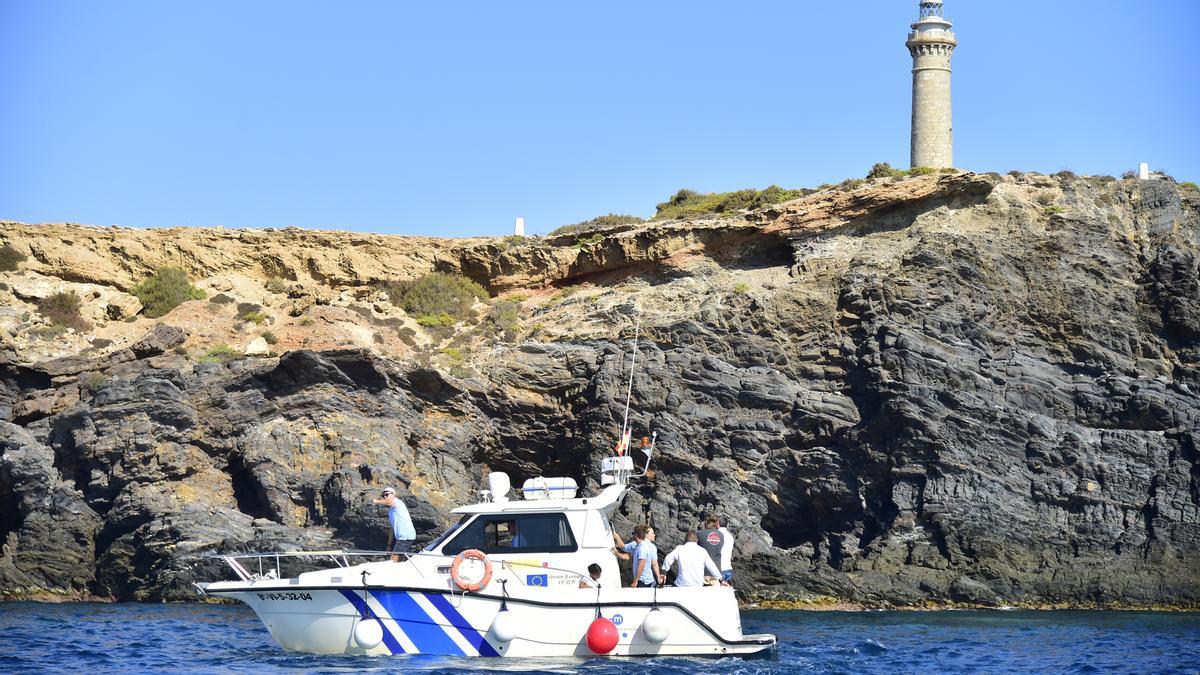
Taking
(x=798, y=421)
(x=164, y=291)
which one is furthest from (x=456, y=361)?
(x=164, y=291)

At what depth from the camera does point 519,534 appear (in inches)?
806

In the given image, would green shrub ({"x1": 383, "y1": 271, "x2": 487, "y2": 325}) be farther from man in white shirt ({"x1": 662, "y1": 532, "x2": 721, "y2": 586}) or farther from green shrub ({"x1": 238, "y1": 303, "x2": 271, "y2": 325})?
man in white shirt ({"x1": 662, "y1": 532, "x2": 721, "y2": 586})

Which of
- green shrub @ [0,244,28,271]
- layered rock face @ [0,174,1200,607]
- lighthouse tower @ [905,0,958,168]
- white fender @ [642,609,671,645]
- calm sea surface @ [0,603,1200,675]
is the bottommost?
calm sea surface @ [0,603,1200,675]

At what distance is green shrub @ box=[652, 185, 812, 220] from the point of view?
46.6m

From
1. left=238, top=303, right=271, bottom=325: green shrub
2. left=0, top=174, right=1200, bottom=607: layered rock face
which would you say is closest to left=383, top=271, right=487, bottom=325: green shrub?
left=0, top=174, right=1200, bottom=607: layered rock face

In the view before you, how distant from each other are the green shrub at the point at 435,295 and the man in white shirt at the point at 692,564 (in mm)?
24564

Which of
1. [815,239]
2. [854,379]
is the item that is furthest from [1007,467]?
[815,239]

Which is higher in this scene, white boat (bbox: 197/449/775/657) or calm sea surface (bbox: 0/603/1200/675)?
white boat (bbox: 197/449/775/657)

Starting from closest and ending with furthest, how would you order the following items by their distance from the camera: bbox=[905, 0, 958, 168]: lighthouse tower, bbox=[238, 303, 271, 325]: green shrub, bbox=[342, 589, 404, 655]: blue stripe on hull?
1. bbox=[342, 589, 404, 655]: blue stripe on hull
2. bbox=[238, 303, 271, 325]: green shrub
3. bbox=[905, 0, 958, 168]: lighthouse tower

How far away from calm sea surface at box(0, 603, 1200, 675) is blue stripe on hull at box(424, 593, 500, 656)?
0.17 metres

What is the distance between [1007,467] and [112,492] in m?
21.1

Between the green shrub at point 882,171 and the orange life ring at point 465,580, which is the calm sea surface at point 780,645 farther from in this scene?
the green shrub at point 882,171

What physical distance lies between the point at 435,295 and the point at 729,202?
10336 millimetres

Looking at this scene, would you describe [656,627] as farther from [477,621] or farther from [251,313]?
[251,313]
